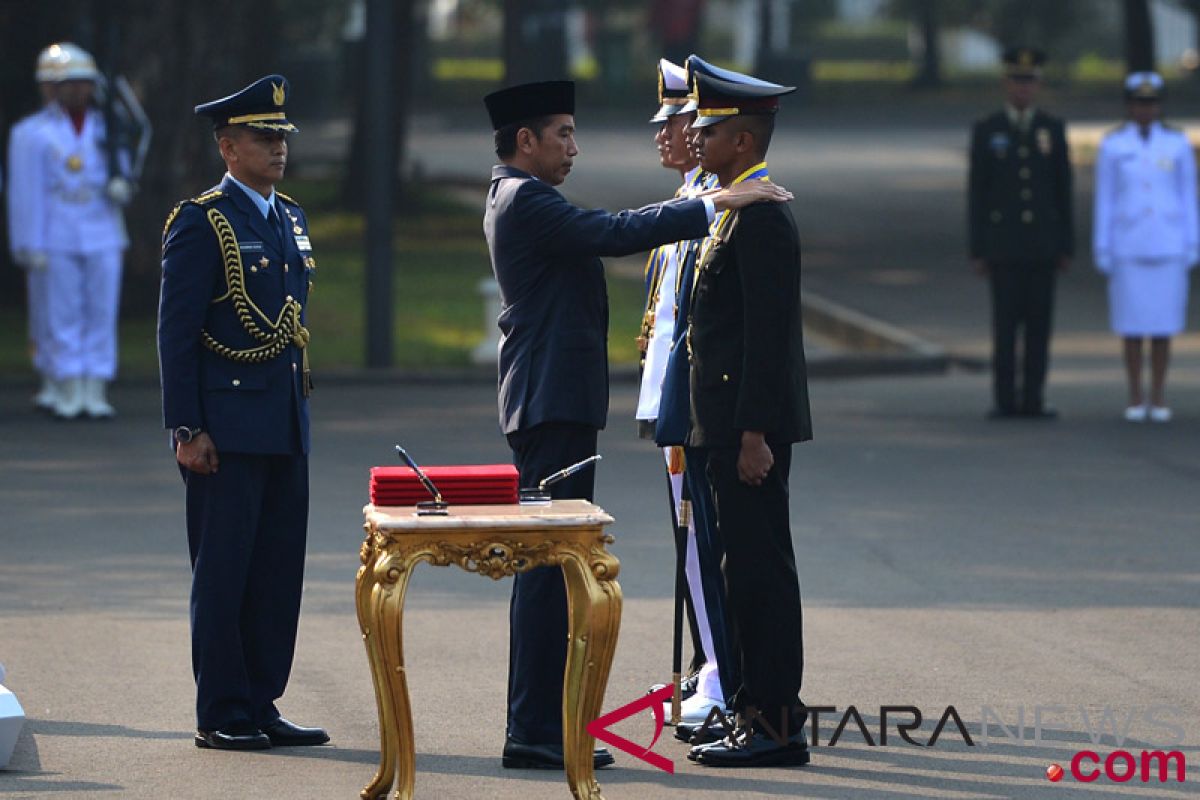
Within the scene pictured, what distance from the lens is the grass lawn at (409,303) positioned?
18.6 meters

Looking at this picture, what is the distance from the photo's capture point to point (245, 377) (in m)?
7.40

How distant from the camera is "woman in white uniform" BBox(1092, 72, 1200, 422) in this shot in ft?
51.1

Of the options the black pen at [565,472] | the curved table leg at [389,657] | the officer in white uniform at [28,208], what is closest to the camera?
the curved table leg at [389,657]

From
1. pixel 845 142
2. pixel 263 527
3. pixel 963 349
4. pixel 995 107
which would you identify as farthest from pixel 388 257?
pixel 995 107

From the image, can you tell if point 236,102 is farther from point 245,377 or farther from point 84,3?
point 84,3

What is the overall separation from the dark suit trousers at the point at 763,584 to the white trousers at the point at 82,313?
29.1 feet

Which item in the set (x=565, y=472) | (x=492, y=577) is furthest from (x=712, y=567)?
A: (x=492, y=577)

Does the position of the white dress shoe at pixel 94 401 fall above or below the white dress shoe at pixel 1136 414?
below

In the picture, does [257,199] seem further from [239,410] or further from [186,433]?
[186,433]

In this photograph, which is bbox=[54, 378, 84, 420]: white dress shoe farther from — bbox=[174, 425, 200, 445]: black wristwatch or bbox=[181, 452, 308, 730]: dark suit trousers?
bbox=[174, 425, 200, 445]: black wristwatch

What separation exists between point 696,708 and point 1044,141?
8599 millimetres

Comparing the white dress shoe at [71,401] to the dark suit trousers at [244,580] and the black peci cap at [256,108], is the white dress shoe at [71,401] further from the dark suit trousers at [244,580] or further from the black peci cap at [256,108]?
the black peci cap at [256,108]

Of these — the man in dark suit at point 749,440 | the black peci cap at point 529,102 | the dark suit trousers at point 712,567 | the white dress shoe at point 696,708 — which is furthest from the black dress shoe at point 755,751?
the black peci cap at point 529,102

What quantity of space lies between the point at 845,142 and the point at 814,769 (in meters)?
39.2
